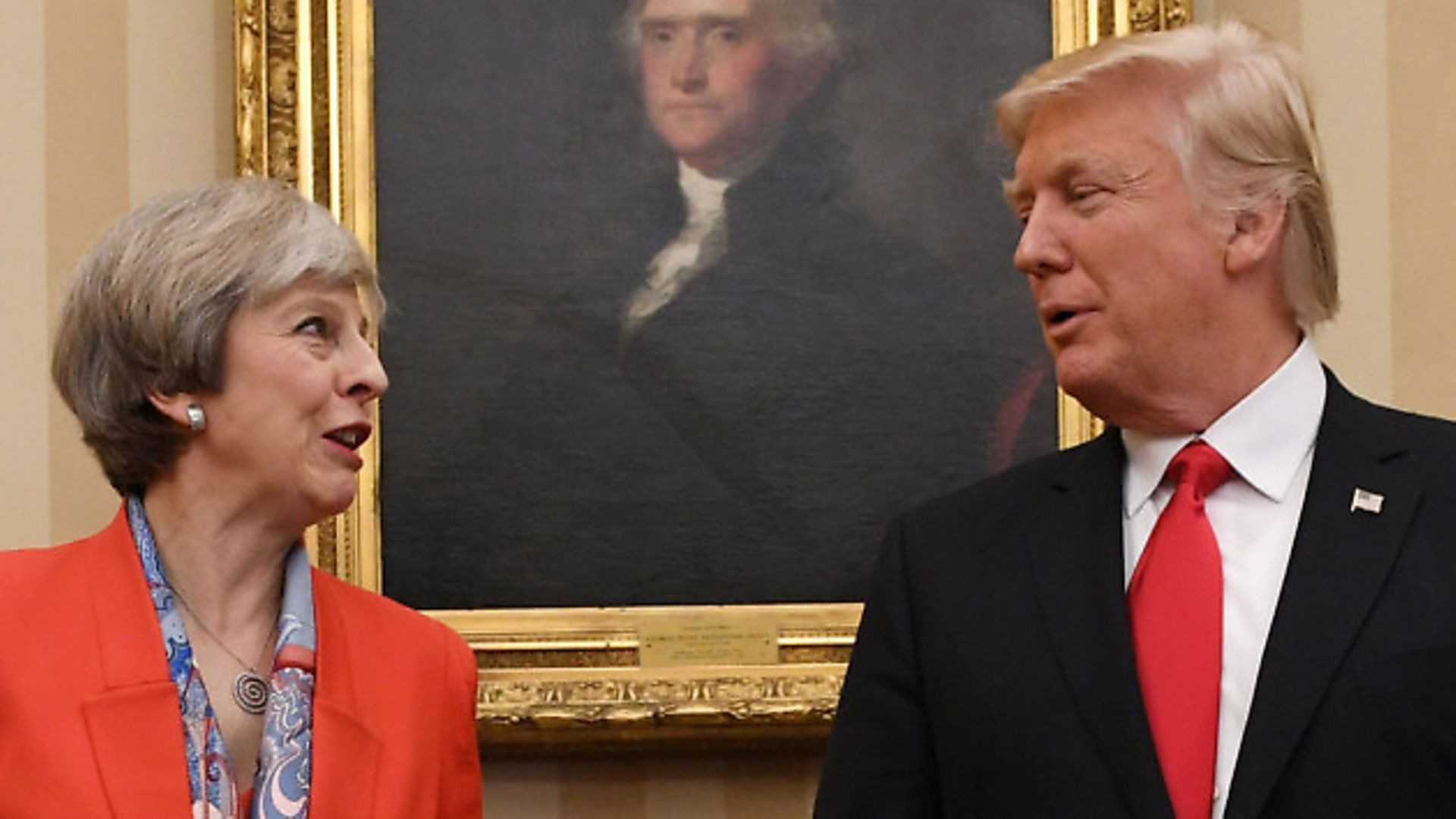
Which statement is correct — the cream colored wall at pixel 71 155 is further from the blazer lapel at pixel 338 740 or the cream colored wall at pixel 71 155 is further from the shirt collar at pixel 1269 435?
the shirt collar at pixel 1269 435

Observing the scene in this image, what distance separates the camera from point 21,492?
10.2 ft

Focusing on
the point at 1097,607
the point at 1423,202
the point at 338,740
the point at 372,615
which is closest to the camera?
the point at 1097,607

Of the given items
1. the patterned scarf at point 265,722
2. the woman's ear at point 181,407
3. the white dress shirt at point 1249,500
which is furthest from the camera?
the woman's ear at point 181,407

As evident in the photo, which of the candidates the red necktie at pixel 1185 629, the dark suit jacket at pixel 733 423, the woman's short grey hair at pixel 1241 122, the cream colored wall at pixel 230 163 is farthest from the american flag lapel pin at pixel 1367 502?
the cream colored wall at pixel 230 163

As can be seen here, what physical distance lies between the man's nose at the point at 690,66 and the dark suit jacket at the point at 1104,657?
1.05m

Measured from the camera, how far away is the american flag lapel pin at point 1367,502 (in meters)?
2.14

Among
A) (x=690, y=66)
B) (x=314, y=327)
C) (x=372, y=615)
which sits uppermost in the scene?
(x=690, y=66)

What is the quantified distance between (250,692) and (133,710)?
0.50 feet

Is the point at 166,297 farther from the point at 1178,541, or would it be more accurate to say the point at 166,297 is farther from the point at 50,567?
the point at 1178,541

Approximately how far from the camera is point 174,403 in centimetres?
233


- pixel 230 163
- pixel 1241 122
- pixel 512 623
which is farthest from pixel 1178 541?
pixel 230 163

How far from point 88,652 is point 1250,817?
4.36 feet

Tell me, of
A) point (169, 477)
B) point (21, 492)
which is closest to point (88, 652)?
point (169, 477)

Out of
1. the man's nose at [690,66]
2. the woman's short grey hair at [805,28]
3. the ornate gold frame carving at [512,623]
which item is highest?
the woman's short grey hair at [805,28]
